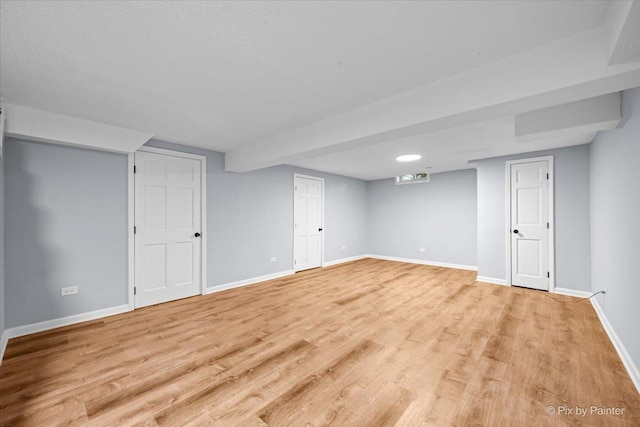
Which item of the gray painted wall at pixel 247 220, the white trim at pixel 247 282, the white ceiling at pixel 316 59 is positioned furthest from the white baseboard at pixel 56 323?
the white ceiling at pixel 316 59

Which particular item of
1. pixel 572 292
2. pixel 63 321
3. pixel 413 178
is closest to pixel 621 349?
pixel 572 292

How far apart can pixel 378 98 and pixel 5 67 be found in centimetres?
298

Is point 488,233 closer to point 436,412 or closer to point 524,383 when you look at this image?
point 524,383

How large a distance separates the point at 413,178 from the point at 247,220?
456 centimetres

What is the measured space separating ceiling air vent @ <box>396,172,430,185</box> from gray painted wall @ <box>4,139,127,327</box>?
617cm

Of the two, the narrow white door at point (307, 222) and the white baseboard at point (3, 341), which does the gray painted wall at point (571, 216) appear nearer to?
the narrow white door at point (307, 222)

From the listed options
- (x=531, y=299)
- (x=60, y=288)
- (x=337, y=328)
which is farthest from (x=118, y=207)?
(x=531, y=299)

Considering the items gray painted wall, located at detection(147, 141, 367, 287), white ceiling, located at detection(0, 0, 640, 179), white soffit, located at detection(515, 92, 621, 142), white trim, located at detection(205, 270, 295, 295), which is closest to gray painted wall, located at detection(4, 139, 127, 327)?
white ceiling, located at detection(0, 0, 640, 179)

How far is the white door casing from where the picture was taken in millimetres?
4367

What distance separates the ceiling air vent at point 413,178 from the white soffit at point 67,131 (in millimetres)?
5895

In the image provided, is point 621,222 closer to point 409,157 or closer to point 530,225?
point 530,225

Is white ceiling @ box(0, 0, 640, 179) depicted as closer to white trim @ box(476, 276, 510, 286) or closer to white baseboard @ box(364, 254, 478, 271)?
white trim @ box(476, 276, 510, 286)

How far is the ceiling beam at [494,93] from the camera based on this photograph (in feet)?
5.28

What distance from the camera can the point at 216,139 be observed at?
3828 mm
